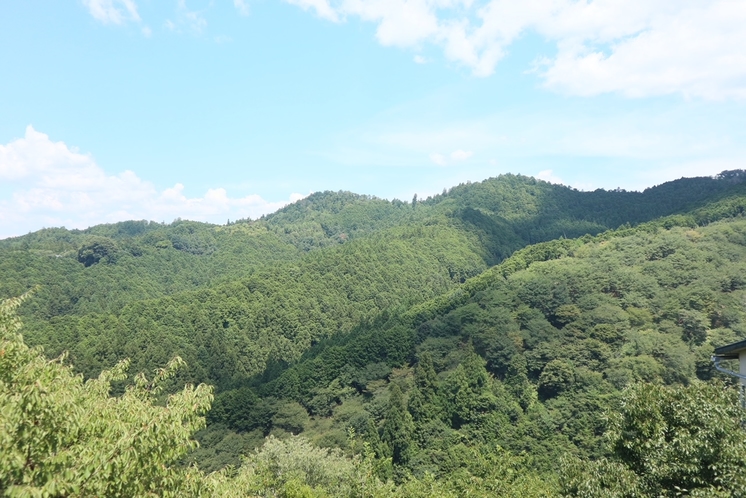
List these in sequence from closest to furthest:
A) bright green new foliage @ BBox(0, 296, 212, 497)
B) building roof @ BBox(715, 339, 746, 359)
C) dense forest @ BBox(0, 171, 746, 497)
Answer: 1. bright green new foliage @ BBox(0, 296, 212, 497)
2. dense forest @ BBox(0, 171, 746, 497)
3. building roof @ BBox(715, 339, 746, 359)

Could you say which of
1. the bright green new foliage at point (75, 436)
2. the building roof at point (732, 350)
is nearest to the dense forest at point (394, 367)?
the bright green new foliage at point (75, 436)

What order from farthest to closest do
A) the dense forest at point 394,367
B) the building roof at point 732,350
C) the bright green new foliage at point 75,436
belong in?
1. the building roof at point 732,350
2. the dense forest at point 394,367
3. the bright green new foliage at point 75,436

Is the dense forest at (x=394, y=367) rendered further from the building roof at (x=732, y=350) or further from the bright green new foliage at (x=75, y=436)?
the building roof at (x=732, y=350)

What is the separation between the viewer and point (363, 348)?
64000 mm

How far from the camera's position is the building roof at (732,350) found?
9.55 m

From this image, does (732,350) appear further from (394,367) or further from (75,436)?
(394,367)

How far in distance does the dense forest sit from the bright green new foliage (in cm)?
3

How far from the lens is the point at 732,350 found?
9.95 meters

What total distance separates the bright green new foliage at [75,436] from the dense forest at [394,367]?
0.03 meters

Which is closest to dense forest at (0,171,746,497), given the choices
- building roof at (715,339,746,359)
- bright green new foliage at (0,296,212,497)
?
bright green new foliage at (0,296,212,497)

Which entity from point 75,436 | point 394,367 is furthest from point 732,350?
point 394,367

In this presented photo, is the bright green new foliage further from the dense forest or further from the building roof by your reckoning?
the building roof

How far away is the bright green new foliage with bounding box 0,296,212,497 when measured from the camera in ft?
17.1

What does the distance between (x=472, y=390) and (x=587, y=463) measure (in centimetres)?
3865
